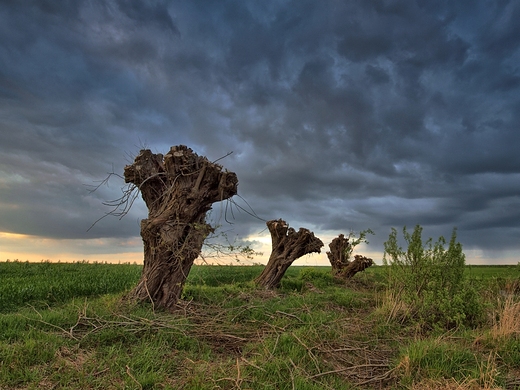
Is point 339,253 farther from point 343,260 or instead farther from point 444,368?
point 444,368

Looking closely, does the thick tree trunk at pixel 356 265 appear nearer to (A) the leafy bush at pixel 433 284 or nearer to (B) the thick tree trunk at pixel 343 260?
(B) the thick tree trunk at pixel 343 260

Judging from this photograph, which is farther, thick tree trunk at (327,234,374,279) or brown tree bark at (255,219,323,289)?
thick tree trunk at (327,234,374,279)

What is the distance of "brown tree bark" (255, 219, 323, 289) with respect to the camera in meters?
14.3

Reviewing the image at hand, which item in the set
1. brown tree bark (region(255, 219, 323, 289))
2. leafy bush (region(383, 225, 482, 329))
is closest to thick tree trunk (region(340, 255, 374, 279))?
brown tree bark (region(255, 219, 323, 289))

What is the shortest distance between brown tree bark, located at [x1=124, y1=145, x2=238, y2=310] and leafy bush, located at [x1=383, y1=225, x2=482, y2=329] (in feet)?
16.7

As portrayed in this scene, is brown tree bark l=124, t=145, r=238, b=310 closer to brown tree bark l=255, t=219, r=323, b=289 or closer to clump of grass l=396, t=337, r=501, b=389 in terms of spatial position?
clump of grass l=396, t=337, r=501, b=389

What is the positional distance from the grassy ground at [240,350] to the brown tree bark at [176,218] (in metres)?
0.56

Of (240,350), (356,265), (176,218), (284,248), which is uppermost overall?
(176,218)

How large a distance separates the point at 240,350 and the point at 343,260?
45.9ft

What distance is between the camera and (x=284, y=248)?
48.0 ft

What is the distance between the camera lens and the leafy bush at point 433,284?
340 inches

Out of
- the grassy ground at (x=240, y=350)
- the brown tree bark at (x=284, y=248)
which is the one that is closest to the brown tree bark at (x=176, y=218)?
the grassy ground at (x=240, y=350)

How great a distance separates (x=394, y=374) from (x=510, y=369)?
2226mm

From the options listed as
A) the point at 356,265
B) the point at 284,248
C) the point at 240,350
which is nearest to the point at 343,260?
the point at 356,265
